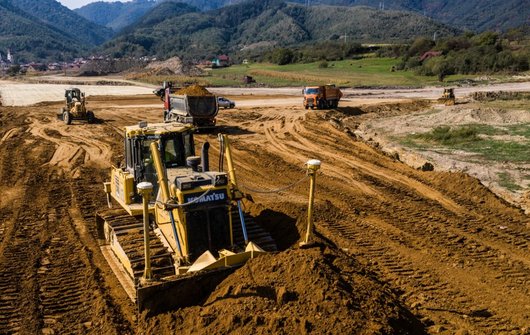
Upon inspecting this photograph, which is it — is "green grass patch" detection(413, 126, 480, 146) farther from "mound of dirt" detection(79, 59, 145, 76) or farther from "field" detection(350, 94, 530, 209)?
"mound of dirt" detection(79, 59, 145, 76)

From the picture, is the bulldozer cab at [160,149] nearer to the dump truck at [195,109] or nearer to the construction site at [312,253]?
the construction site at [312,253]

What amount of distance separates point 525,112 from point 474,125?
3.75m

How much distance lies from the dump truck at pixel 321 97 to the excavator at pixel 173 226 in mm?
25640

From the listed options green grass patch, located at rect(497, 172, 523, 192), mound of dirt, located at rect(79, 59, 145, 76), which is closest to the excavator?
green grass patch, located at rect(497, 172, 523, 192)

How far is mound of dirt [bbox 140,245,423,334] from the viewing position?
6289 mm

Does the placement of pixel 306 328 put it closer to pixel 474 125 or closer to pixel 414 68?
pixel 474 125

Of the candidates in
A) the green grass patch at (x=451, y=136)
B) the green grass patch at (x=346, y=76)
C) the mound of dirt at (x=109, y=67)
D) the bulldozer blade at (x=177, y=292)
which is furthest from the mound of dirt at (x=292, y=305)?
the mound of dirt at (x=109, y=67)

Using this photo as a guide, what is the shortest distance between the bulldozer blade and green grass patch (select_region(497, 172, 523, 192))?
10928mm

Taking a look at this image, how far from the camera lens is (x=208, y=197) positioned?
26.0ft

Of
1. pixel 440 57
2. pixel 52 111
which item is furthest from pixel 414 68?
pixel 52 111

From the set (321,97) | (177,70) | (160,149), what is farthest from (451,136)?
(177,70)

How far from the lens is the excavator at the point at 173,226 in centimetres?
718

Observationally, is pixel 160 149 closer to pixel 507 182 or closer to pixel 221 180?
pixel 221 180

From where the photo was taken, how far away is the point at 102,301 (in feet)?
26.5
